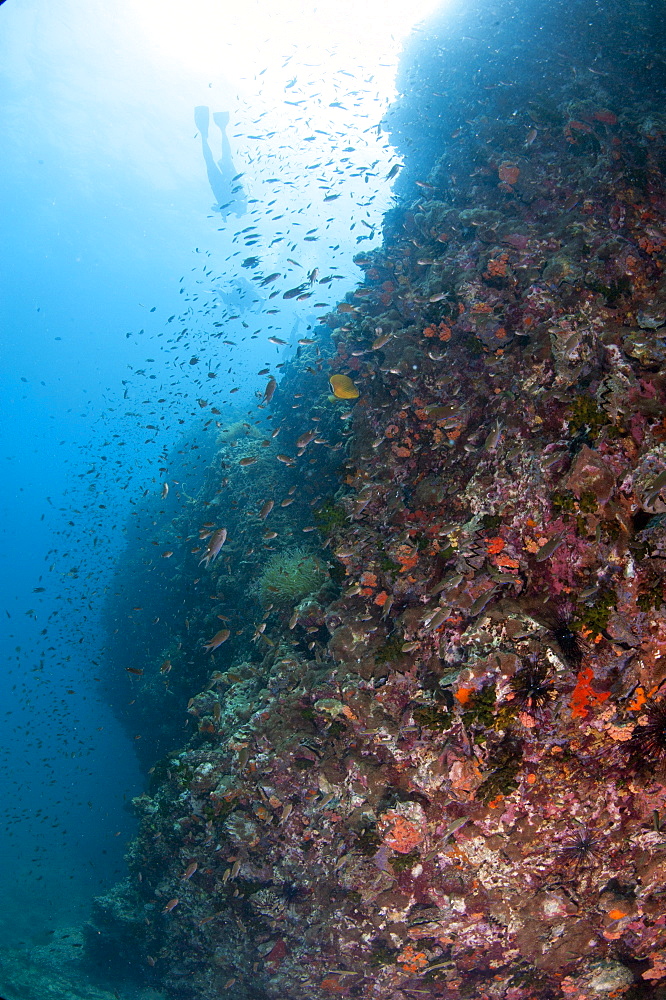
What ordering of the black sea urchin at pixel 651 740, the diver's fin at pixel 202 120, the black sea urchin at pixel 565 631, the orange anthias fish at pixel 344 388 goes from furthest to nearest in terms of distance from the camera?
the diver's fin at pixel 202 120 → the orange anthias fish at pixel 344 388 → the black sea urchin at pixel 565 631 → the black sea urchin at pixel 651 740

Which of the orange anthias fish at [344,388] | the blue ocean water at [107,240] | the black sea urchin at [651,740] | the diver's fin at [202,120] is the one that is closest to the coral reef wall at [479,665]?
the black sea urchin at [651,740]

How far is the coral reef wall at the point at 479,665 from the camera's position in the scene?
404cm

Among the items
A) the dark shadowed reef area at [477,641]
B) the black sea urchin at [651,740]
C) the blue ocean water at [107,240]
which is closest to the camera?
the black sea urchin at [651,740]

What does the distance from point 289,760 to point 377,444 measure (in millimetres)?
4943

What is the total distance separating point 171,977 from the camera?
9.01 m

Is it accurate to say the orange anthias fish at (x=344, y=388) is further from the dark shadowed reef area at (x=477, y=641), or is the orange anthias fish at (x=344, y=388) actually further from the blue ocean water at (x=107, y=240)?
the blue ocean water at (x=107, y=240)

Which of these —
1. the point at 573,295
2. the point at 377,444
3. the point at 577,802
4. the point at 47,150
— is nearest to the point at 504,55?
the point at 573,295

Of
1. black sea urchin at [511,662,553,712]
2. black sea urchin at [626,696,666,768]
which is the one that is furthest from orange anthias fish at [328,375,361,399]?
black sea urchin at [626,696,666,768]

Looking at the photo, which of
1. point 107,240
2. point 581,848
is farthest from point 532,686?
point 107,240

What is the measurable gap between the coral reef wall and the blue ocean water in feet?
12.4

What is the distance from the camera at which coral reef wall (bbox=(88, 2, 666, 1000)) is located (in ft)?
13.3

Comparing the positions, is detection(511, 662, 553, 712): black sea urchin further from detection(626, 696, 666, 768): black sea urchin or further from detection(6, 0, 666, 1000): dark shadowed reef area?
detection(626, 696, 666, 768): black sea urchin

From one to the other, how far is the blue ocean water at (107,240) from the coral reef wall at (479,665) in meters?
3.79

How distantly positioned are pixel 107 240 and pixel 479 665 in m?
71.4
